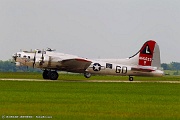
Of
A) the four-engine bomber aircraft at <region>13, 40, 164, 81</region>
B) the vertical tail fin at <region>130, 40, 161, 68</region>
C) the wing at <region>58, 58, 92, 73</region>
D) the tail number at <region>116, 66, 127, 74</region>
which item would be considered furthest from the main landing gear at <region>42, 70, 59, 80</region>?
the vertical tail fin at <region>130, 40, 161, 68</region>

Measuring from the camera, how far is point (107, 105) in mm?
28156

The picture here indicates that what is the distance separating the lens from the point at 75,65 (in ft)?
219

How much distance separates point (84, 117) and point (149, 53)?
160 feet

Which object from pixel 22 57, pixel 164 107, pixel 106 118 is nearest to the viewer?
pixel 106 118

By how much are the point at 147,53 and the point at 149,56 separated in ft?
2.20

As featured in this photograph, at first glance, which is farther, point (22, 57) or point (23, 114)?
point (22, 57)

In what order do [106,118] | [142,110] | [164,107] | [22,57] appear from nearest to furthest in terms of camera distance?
[106,118], [142,110], [164,107], [22,57]

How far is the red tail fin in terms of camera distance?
230 ft

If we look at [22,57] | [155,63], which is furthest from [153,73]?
[22,57]

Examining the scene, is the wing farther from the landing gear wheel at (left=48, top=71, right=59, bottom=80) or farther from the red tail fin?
the red tail fin

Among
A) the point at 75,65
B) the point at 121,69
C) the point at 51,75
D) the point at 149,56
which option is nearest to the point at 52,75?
the point at 51,75

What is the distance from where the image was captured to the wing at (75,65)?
65.4 m

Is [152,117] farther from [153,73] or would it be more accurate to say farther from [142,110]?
[153,73]

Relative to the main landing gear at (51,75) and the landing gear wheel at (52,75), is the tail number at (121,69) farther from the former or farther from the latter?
the landing gear wheel at (52,75)
